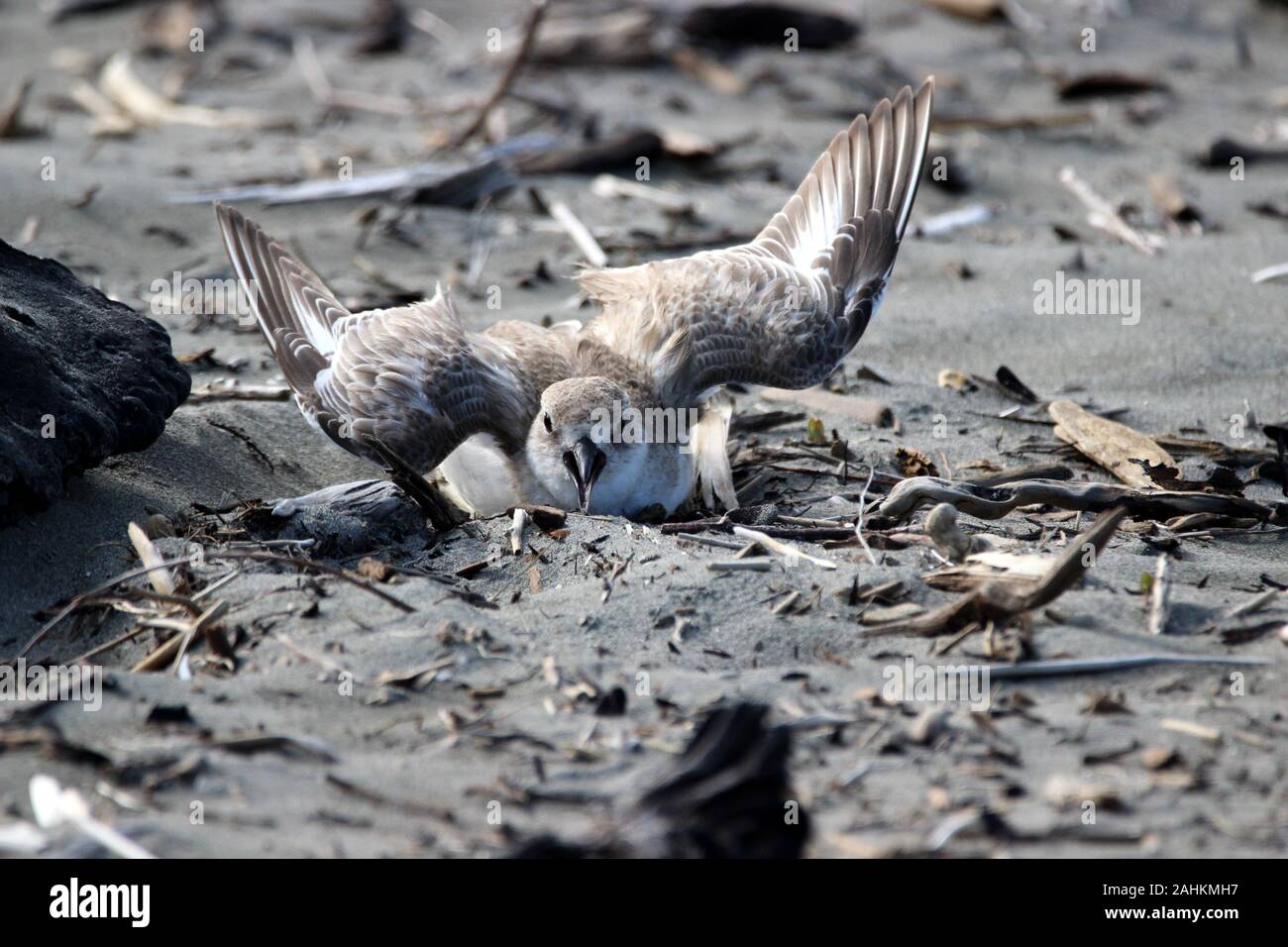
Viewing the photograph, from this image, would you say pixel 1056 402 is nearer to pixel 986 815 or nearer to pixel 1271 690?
pixel 1271 690

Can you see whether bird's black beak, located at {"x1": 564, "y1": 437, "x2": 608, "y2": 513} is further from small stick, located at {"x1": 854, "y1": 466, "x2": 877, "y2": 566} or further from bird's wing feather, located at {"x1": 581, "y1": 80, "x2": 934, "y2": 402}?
small stick, located at {"x1": 854, "y1": 466, "x2": 877, "y2": 566}

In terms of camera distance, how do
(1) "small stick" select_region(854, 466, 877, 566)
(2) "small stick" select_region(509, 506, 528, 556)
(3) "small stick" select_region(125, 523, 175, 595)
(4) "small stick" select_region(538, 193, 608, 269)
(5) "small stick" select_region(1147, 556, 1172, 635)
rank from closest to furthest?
1. (5) "small stick" select_region(1147, 556, 1172, 635)
2. (3) "small stick" select_region(125, 523, 175, 595)
3. (1) "small stick" select_region(854, 466, 877, 566)
4. (2) "small stick" select_region(509, 506, 528, 556)
5. (4) "small stick" select_region(538, 193, 608, 269)

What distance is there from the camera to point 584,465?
5.00m

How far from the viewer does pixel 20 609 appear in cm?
436

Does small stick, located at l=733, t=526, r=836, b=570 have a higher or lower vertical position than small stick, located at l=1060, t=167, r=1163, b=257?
lower

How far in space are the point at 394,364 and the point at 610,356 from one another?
0.97m

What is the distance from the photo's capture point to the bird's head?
16.6ft

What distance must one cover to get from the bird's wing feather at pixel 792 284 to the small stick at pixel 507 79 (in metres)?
2.80

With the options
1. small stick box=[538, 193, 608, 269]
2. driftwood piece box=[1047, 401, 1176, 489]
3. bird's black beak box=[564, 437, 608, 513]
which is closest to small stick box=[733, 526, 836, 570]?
bird's black beak box=[564, 437, 608, 513]

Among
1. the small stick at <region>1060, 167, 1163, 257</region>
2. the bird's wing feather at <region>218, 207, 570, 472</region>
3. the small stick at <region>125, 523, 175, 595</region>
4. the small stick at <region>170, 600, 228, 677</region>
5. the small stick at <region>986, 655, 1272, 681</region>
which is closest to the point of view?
the small stick at <region>986, 655, 1272, 681</region>

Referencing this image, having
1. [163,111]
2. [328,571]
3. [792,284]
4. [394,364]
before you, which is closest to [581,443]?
[394,364]

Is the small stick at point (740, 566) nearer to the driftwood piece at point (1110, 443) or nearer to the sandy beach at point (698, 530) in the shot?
the sandy beach at point (698, 530)

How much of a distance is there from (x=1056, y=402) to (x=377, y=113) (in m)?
6.47

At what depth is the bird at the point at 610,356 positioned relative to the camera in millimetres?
5160
